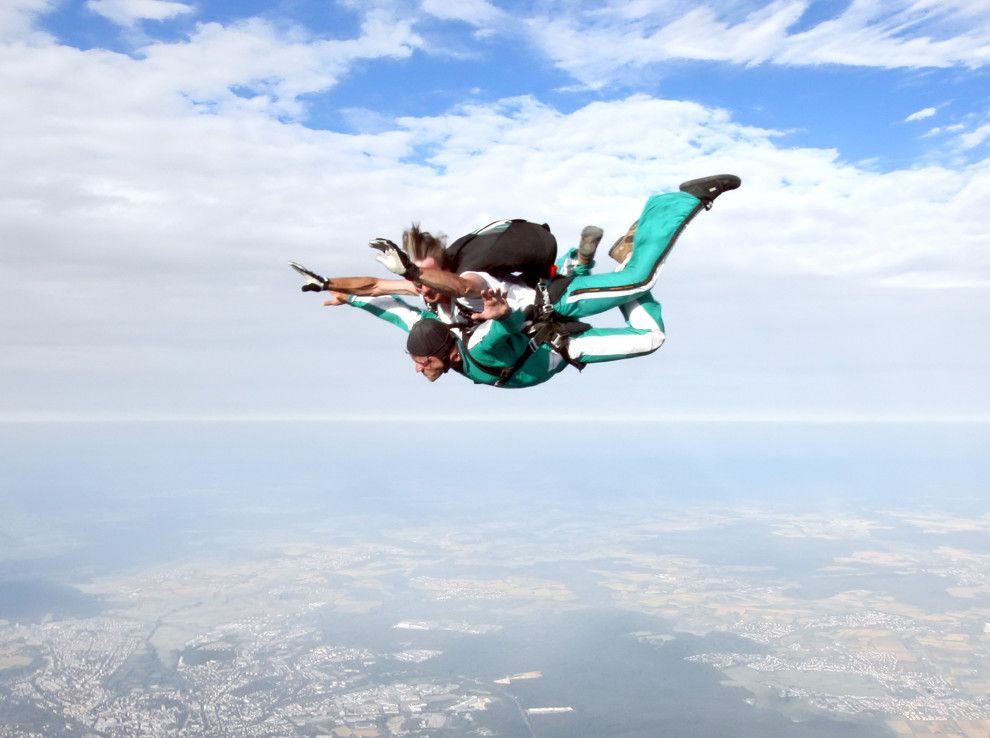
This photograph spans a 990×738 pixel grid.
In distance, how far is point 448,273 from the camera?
5230 mm

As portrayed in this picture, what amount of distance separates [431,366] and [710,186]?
2.86 m

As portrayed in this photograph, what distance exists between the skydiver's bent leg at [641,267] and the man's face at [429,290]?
1094 millimetres

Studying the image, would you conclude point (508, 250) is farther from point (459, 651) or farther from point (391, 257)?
point (459, 651)

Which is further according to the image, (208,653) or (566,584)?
(566,584)

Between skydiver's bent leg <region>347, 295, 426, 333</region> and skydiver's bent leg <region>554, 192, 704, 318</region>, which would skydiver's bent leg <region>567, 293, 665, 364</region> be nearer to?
skydiver's bent leg <region>554, 192, 704, 318</region>

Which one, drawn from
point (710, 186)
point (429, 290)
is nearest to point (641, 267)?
point (710, 186)

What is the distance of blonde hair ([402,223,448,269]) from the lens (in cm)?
554

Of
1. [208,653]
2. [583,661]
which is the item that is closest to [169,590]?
[208,653]

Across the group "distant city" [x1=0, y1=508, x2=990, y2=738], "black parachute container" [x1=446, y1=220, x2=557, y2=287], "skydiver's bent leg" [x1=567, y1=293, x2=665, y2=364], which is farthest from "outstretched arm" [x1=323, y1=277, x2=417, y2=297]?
"distant city" [x1=0, y1=508, x2=990, y2=738]

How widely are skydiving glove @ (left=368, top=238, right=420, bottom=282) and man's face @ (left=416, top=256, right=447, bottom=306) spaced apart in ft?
1.85

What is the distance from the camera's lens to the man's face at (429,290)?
5496 mm

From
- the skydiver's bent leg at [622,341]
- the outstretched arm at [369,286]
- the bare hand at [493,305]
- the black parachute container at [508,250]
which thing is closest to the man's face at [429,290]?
the black parachute container at [508,250]

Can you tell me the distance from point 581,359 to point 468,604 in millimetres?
169527

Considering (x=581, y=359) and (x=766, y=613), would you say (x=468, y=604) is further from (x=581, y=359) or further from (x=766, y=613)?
(x=581, y=359)
